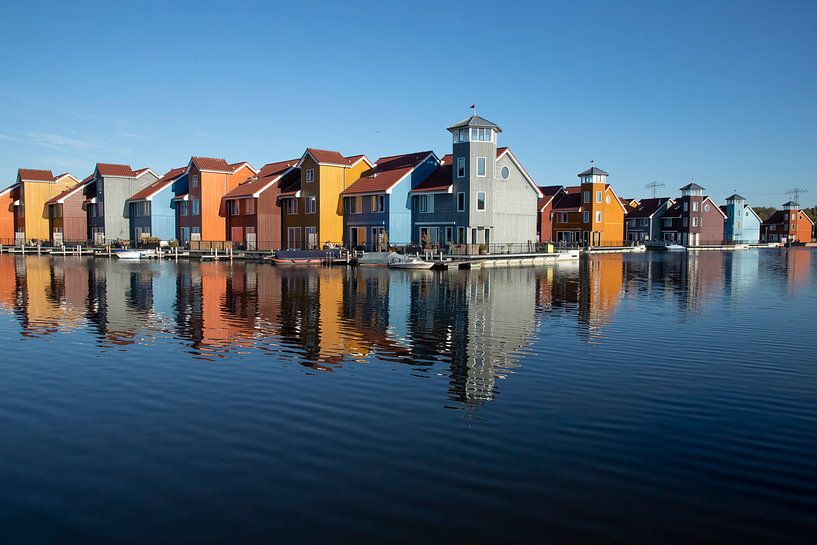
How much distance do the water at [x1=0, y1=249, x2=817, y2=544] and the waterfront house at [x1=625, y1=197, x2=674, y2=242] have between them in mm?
101472

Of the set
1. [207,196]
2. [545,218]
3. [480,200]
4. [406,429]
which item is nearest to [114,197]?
[207,196]

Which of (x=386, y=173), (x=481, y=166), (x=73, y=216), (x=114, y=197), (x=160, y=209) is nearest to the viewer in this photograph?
(x=481, y=166)

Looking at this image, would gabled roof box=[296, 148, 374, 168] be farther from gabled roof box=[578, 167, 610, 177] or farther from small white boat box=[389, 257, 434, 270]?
gabled roof box=[578, 167, 610, 177]

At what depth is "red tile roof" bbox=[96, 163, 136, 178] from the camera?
8325cm

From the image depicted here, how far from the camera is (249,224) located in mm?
72062

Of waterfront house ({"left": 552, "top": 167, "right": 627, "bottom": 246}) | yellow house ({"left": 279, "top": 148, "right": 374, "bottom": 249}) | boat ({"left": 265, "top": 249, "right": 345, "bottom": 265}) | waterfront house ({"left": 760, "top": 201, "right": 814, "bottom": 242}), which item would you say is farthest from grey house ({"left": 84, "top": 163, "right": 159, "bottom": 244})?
waterfront house ({"left": 760, "top": 201, "right": 814, "bottom": 242})

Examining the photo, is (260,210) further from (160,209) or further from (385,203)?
(160,209)

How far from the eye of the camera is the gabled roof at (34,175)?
93000mm

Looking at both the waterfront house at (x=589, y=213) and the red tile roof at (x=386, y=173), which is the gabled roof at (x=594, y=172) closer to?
the waterfront house at (x=589, y=213)

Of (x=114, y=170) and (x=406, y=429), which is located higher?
(x=114, y=170)

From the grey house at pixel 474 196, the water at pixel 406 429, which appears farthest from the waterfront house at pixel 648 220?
the water at pixel 406 429

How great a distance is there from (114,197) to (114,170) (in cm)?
371

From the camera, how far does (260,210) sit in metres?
70.2

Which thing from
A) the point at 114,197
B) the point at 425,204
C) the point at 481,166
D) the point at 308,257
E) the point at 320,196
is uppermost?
the point at 481,166
